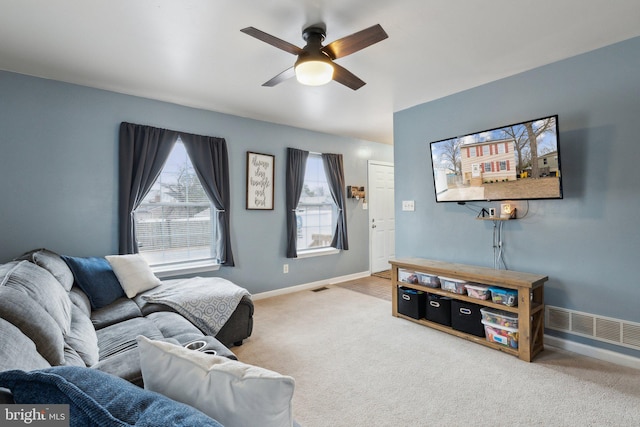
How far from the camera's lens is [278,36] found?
231 centimetres

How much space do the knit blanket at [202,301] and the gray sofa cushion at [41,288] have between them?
0.79 meters

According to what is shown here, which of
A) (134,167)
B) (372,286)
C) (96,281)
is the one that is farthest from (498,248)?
(134,167)

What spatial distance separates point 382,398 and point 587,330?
6.35 ft

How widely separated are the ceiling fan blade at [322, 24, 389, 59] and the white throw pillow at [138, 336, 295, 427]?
5.89 ft

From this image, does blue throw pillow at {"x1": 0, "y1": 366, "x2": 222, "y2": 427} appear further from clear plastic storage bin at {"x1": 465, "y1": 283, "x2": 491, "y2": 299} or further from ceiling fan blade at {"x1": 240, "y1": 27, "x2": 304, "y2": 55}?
clear plastic storage bin at {"x1": 465, "y1": 283, "x2": 491, "y2": 299}

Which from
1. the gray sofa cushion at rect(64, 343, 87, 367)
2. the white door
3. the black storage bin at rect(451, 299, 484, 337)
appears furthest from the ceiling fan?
the white door

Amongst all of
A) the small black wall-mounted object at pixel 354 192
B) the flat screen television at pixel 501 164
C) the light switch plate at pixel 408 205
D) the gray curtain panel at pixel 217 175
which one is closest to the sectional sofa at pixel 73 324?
the gray curtain panel at pixel 217 175

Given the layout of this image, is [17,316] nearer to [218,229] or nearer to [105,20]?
[105,20]

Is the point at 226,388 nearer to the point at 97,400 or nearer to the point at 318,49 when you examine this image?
the point at 97,400

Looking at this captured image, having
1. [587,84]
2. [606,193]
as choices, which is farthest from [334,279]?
[587,84]

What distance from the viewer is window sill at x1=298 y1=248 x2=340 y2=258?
4.83m

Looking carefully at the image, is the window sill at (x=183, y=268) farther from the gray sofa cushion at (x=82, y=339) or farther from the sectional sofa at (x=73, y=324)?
the gray sofa cushion at (x=82, y=339)

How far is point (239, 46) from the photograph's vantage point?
2436 mm

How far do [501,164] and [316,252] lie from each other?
293 cm
